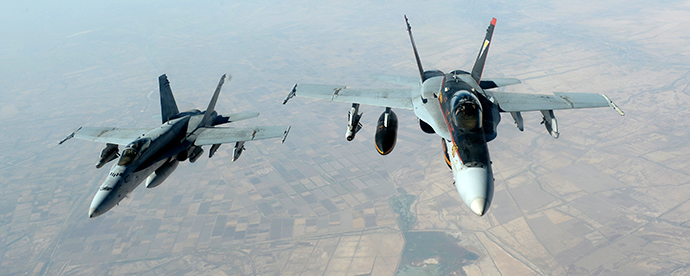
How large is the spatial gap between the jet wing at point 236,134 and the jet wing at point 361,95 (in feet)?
7.04

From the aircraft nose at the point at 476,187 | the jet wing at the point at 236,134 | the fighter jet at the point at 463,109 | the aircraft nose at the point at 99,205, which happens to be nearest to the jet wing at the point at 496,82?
the fighter jet at the point at 463,109

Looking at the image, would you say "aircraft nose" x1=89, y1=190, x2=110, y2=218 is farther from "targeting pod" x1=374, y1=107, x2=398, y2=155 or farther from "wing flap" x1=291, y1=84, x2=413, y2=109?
"targeting pod" x1=374, y1=107, x2=398, y2=155

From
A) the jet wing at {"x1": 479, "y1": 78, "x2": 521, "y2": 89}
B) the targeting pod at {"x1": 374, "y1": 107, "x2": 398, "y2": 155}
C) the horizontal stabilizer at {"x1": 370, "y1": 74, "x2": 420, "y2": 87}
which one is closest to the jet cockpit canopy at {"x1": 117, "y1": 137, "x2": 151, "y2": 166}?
the targeting pod at {"x1": 374, "y1": 107, "x2": 398, "y2": 155}

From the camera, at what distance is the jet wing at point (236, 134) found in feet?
72.4

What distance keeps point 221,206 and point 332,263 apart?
86.7 ft

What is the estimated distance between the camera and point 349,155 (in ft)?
259

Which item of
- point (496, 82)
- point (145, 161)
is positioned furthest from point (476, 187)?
point (145, 161)

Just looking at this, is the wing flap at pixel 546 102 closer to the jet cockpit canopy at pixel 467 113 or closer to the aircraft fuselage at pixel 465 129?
the aircraft fuselage at pixel 465 129

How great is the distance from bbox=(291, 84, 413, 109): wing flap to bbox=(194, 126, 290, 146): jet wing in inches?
117

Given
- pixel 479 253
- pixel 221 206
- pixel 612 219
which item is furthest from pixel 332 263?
pixel 612 219

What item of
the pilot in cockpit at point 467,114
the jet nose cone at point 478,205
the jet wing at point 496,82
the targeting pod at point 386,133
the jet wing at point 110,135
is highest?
the pilot in cockpit at point 467,114

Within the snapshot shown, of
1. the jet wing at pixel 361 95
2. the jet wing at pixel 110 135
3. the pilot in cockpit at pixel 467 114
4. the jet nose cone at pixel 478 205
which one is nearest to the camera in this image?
the jet nose cone at pixel 478 205

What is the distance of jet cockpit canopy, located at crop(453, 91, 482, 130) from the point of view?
49.5 ft

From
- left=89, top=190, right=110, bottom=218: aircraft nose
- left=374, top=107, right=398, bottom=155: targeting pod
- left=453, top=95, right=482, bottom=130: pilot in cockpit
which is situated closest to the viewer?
left=453, top=95, right=482, bottom=130: pilot in cockpit
